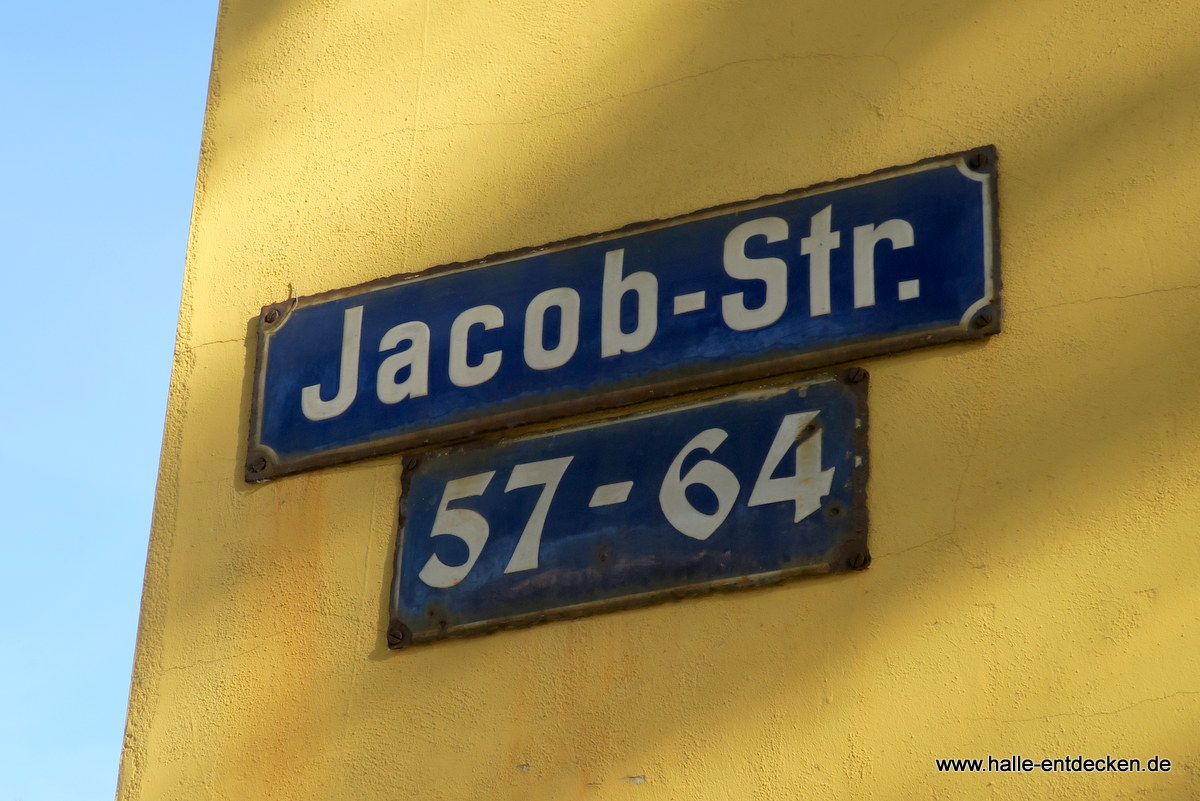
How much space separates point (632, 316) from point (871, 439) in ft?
2.04

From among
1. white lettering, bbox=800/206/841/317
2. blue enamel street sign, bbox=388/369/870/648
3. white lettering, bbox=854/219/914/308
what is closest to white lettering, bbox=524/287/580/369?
blue enamel street sign, bbox=388/369/870/648

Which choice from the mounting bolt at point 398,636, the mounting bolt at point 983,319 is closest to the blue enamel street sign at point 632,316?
the mounting bolt at point 983,319

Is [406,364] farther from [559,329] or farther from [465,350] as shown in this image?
[559,329]

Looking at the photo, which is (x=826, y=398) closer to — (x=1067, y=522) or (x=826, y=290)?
(x=826, y=290)

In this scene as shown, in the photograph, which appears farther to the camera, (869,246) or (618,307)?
(618,307)

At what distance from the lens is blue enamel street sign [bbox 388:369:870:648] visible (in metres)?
3.62

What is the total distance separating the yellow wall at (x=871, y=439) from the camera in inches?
131

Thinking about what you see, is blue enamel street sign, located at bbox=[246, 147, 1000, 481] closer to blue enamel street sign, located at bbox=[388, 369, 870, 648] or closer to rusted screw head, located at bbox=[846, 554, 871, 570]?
blue enamel street sign, located at bbox=[388, 369, 870, 648]

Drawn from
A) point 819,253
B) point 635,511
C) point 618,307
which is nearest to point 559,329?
point 618,307

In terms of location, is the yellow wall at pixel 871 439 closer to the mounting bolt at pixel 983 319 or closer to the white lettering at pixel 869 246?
the mounting bolt at pixel 983 319

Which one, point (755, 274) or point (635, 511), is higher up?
point (755, 274)

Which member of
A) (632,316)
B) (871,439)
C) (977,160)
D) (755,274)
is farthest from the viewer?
(632,316)

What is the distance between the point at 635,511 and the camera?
12.4 ft

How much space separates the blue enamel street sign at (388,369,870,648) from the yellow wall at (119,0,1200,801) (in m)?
0.05
